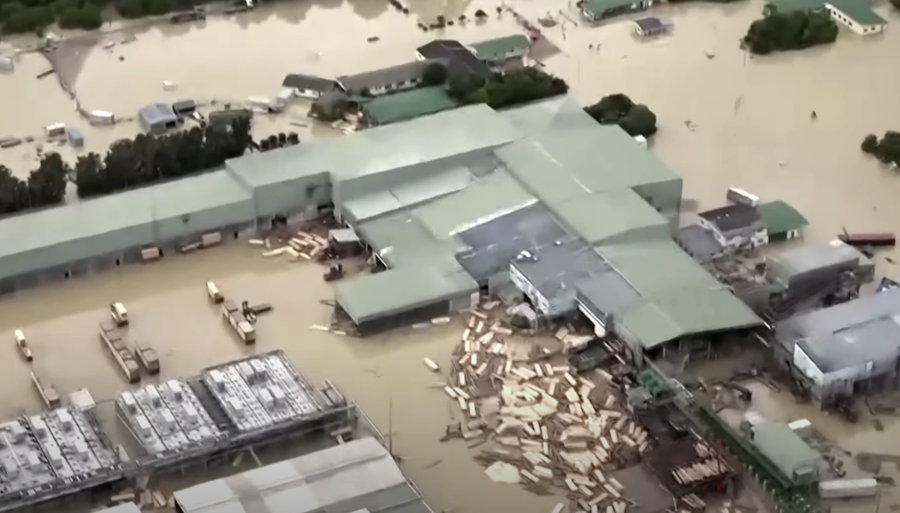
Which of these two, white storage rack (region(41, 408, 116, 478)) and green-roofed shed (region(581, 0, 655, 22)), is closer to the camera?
white storage rack (region(41, 408, 116, 478))

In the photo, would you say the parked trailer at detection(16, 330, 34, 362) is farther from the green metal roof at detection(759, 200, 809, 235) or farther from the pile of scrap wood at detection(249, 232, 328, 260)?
the green metal roof at detection(759, 200, 809, 235)

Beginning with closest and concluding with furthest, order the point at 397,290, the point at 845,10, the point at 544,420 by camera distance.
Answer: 1. the point at 544,420
2. the point at 397,290
3. the point at 845,10

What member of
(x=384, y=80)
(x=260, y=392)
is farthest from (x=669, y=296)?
(x=384, y=80)

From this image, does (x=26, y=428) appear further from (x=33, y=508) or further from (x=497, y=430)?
(x=497, y=430)

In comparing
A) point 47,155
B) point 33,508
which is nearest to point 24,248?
point 47,155

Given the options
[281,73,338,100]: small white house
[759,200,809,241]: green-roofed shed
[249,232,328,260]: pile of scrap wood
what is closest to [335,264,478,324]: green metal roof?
[249,232,328,260]: pile of scrap wood

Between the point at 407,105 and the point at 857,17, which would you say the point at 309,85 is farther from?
the point at 857,17
